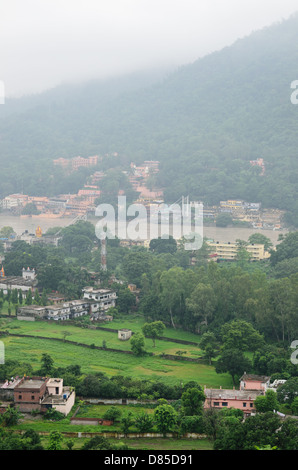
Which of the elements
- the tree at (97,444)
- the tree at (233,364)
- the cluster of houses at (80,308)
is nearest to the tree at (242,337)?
the tree at (233,364)

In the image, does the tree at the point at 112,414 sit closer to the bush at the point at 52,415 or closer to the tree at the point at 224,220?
the bush at the point at 52,415

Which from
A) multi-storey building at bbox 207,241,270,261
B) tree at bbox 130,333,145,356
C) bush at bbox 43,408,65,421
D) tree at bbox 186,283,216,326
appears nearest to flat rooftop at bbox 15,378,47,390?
bush at bbox 43,408,65,421

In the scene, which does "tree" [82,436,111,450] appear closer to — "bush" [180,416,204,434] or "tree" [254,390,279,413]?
"bush" [180,416,204,434]

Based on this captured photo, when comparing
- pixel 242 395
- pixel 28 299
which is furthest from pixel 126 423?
pixel 28 299

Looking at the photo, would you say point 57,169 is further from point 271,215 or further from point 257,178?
point 271,215
